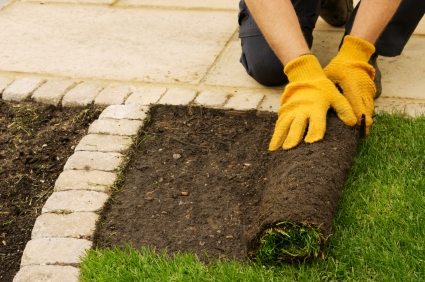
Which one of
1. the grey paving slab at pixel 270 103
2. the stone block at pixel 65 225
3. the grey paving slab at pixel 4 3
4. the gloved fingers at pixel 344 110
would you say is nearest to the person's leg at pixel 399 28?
the grey paving slab at pixel 270 103

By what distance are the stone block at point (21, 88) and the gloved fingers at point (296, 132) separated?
1.39 metres

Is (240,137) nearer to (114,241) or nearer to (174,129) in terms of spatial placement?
(174,129)

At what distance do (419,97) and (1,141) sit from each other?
6.03 ft

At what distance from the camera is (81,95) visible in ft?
11.6

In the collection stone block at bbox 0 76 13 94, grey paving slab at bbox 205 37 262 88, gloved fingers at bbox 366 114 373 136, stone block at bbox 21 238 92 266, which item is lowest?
grey paving slab at bbox 205 37 262 88

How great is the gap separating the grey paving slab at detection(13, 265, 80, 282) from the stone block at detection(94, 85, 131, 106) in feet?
3.84

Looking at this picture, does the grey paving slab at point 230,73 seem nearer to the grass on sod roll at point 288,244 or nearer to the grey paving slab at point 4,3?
the grass on sod roll at point 288,244

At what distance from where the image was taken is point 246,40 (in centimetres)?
363

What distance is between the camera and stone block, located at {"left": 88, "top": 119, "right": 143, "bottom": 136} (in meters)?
3.21

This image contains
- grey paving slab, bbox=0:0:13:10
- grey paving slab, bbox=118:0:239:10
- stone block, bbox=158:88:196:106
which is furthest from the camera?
grey paving slab, bbox=0:0:13:10

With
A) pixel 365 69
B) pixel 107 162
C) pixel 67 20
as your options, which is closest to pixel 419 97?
pixel 365 69

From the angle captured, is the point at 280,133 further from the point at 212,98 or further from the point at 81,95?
the point at 81,95

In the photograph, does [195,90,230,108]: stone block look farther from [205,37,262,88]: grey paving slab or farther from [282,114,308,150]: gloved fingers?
[282,114,308,150]: gloved fingers

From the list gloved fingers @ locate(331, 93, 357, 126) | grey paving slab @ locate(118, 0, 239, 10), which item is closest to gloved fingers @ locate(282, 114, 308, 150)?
gloved fingers @ locate(331, 93, 357, 126)
